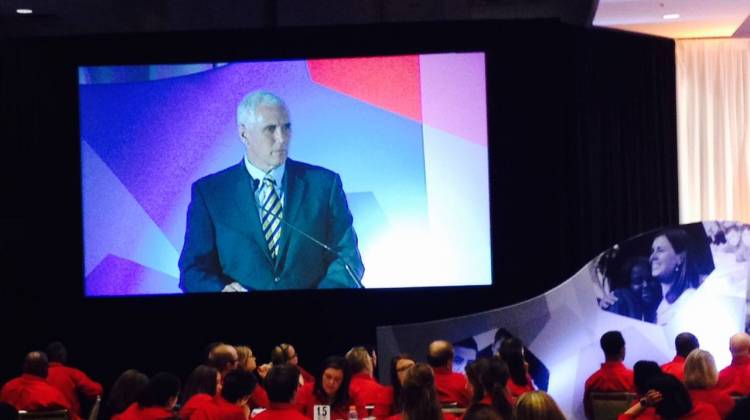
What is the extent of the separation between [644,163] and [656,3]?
6.60ft

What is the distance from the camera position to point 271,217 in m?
12.2

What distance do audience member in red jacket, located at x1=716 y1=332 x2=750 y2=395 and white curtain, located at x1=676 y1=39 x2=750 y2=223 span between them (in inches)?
177

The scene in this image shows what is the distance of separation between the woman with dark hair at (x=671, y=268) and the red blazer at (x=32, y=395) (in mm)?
4303

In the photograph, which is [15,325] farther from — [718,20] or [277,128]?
[718,20]

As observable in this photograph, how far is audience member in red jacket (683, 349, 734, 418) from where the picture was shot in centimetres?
694

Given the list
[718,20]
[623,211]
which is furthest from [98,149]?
[718,20]

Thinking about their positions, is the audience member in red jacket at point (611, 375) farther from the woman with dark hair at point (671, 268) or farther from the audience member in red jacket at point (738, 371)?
the woman with dark hair at point (671, 268)

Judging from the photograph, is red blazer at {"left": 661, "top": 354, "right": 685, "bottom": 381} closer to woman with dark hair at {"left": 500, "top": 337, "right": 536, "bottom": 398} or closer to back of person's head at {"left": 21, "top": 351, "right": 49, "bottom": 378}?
woman with dark hair at {"left": 500, "top": 337, "right": 536, "bottom": 398}

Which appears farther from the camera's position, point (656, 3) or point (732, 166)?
point (732, 166)

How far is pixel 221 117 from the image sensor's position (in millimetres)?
12195

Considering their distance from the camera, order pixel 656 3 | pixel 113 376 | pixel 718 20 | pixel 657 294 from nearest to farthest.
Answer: pixel 657 294
pixel 656 3
pixel 718 20
pixel 113 376

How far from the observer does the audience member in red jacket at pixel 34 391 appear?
29.3 feet

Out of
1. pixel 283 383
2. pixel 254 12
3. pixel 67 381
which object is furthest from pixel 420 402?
pixel 254 12

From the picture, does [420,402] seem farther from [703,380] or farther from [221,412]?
[703,380]
